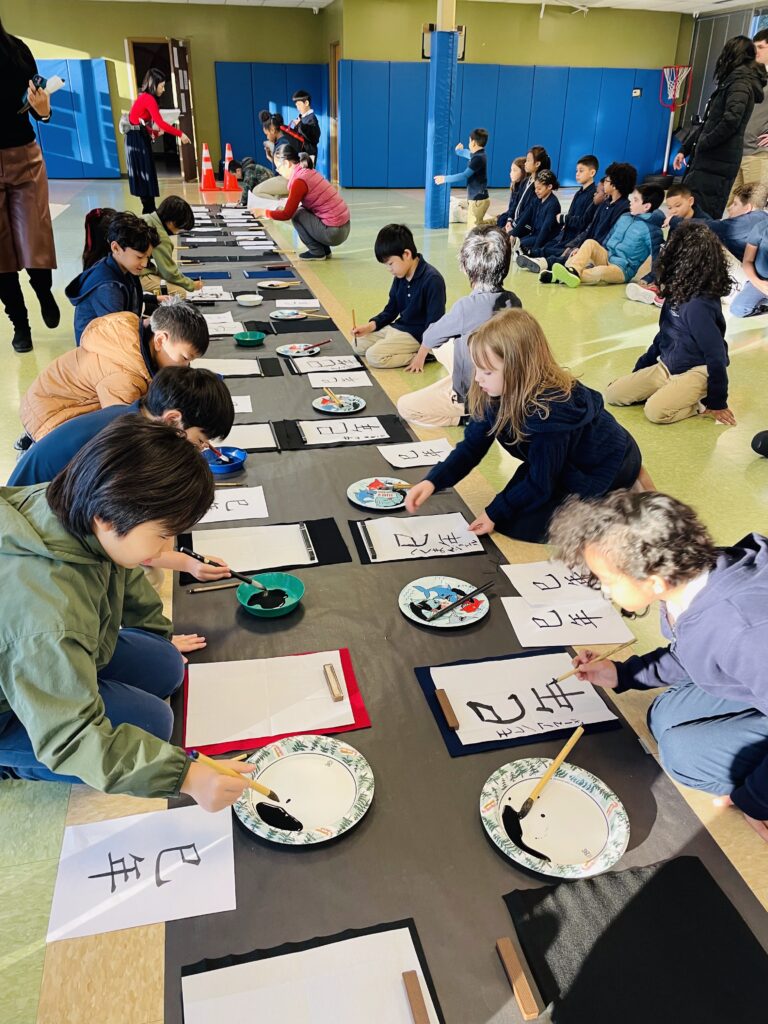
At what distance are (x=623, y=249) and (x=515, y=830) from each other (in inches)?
229

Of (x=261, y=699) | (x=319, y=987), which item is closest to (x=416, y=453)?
(x=261, y=699)

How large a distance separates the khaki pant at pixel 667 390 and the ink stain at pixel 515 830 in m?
2.63

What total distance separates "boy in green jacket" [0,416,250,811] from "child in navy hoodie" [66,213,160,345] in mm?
2263

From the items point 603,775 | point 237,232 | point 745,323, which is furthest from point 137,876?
point 237,232

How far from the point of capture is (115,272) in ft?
10.8

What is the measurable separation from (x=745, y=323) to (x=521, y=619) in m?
4.28

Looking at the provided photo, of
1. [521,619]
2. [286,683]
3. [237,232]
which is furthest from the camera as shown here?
[237,232]

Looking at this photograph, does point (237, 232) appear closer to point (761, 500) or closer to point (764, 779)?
point (761, 500)

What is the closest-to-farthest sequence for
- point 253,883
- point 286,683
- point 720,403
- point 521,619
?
point 253,883 → point 286,683 → point 521,619 → point 720,403

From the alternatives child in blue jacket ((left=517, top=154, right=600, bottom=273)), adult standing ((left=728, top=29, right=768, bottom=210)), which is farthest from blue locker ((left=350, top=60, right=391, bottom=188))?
child in blue jacket ((left=517, top=154, right=600, bottom=273))

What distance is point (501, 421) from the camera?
211 cm

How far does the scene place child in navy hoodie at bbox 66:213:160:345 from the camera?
10.5 ft

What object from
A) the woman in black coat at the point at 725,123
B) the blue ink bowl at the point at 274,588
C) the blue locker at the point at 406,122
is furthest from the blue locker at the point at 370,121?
the blue ink bowl at the point at 274,588

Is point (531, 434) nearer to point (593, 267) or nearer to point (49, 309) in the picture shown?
point (49, 309)
